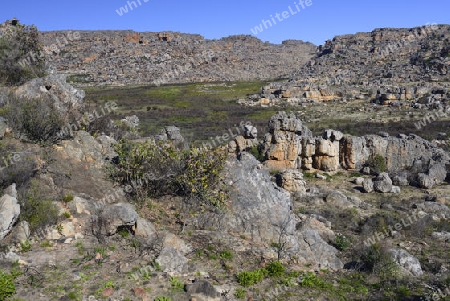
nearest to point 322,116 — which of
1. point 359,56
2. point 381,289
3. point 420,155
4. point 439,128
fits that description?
point 439,128

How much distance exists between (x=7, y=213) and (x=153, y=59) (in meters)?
116

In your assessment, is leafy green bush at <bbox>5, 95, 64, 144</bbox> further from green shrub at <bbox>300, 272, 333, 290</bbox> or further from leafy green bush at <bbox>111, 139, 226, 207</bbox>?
green shrub at <bbox>300, 272, 333, 290</bbox>

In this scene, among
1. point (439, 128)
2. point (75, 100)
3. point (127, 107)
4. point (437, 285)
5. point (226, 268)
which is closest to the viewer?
point (226, 268)

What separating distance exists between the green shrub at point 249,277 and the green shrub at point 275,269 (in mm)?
268

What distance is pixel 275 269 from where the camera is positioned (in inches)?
292

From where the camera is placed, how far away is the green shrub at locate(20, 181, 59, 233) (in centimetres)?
712

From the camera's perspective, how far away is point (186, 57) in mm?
125875

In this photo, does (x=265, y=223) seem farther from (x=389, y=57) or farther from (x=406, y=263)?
(x=389, y=57)

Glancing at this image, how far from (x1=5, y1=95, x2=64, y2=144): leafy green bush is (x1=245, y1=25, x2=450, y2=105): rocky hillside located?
5467 cm

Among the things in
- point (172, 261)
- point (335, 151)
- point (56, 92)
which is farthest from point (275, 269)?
point (335, 151)

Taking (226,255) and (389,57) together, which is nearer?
(226,255)

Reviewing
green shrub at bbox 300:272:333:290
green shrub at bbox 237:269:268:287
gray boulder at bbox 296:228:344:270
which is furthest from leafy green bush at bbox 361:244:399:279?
green shrub at bbox 237:269:268:287

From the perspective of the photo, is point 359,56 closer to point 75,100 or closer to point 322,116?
point 322,116

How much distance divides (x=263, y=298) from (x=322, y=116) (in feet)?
146
